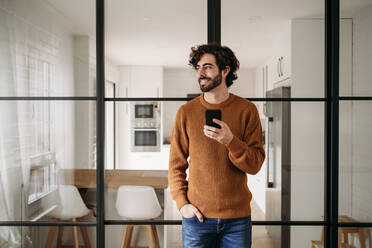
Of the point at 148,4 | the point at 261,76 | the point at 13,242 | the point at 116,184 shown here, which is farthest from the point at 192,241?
the point at 148,4

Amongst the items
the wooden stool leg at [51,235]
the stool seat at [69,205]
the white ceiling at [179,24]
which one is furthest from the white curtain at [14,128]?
the white ceiling at [179,24]

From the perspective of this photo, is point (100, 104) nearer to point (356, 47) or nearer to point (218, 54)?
point (218, 54)

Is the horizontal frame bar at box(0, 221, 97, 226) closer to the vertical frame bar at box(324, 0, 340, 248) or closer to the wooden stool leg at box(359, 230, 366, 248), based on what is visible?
the vertical frame bar at box(324, 0, 340, 248)

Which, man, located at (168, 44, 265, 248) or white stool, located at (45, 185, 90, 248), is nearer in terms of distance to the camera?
man, located at (168, 44, 265, 248)

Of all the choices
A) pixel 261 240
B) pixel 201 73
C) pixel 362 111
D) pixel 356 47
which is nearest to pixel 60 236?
pixel 261 240

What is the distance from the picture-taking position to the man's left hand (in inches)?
51.6

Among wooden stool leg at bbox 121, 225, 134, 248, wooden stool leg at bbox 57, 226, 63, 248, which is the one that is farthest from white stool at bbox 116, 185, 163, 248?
wooden stool leg at bbox 57, 226, 63, 248

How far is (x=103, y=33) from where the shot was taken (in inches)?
74.2

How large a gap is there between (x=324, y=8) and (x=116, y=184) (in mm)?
1787

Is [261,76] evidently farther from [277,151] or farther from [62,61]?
[62,61]

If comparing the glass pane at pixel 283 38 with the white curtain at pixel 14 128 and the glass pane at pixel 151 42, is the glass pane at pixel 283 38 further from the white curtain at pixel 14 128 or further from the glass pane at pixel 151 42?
the white curtain at pixel 14 128

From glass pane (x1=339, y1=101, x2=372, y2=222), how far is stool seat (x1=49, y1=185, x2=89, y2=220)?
1.71 meters

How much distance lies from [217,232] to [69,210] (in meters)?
1.07

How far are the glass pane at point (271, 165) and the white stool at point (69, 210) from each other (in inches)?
7.5
